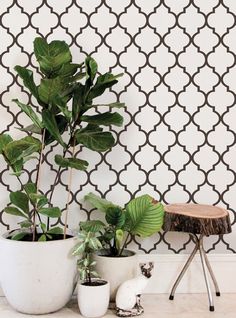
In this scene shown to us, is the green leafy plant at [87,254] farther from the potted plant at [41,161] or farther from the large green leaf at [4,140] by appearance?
the large green leaf at [4,140]

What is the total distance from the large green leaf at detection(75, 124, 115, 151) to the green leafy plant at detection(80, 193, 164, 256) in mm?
268

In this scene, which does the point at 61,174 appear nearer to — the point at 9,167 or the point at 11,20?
the point at 9,167

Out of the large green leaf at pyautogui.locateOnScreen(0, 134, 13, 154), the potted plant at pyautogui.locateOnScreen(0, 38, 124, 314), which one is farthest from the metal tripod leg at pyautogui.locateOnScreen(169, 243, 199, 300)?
the large green leaf at pyautogui.locateOnScreen(0, 134, 13, 154)

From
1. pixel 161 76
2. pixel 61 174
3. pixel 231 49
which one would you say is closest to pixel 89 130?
pixel 61 174

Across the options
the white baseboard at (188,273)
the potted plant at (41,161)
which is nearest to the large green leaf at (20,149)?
the potted plant at (41,161)

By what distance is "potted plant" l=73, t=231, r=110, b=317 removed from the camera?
210 centimetres

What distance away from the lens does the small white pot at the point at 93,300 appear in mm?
2094

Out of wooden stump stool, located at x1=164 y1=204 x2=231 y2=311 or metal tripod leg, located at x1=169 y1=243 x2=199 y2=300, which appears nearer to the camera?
wooden stump stool, located at x1=164 y1=204 x2=231 y2=311

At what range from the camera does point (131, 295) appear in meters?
2.15

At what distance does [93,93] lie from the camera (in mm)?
2174

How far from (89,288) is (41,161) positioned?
61 centimetres

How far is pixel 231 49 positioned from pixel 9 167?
4.13 feet

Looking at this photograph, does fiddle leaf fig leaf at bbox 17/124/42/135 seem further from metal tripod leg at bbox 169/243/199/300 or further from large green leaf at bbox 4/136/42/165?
metal tripod leg at bbox 169/243/199/300

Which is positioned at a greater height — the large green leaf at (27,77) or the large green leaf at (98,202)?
the large green leaf at (27,77)
